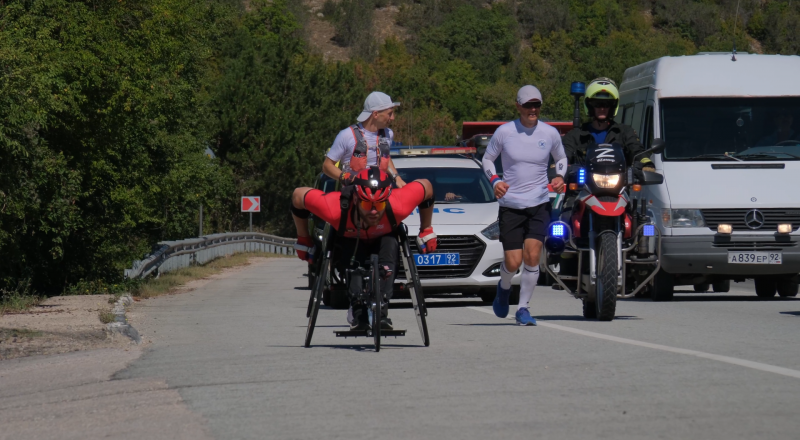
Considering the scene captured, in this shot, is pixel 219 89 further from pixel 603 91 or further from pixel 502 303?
pixel 502 303

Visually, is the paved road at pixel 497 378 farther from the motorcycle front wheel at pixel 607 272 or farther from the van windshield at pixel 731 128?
the van windshield at pixel 731 128

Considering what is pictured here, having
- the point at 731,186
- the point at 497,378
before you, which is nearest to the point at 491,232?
the point at 731,186

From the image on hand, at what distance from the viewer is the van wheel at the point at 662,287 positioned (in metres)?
16.5

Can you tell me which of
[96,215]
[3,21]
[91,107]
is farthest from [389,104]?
[96,215]

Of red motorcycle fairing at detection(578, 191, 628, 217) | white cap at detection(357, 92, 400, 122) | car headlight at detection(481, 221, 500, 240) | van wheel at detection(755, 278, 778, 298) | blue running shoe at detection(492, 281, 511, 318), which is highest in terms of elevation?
white cap at detection(357, 92, 400, 122)

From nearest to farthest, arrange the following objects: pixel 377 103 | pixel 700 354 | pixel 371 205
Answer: pixel 700 354 → pixel 371 205 → pixel 377 103

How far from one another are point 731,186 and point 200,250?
2200 centimetres

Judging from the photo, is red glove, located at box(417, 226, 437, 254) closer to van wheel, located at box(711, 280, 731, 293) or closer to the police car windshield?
the police car windshield

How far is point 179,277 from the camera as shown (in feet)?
88.2

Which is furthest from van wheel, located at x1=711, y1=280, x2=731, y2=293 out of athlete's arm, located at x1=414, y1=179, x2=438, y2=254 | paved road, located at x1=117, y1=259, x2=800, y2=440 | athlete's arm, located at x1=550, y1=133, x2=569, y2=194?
athlete's arm, located at x1=414, y1=179, x2=438, y2=254

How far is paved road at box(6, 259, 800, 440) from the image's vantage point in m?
6.23

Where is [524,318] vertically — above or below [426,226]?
below

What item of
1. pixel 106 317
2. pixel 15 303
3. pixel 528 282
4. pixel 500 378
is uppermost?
pixel 528 282

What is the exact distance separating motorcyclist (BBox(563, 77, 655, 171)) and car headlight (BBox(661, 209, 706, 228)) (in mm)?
3450
